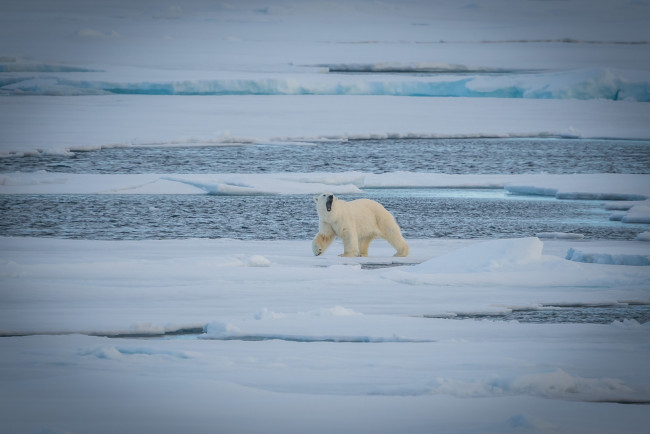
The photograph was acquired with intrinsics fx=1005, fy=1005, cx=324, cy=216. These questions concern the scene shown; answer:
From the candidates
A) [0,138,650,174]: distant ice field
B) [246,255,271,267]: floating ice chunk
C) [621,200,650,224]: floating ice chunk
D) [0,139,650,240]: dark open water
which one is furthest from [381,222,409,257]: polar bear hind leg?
[0,138,650,174]: distant ice field

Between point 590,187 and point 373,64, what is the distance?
→ 49.8 feet

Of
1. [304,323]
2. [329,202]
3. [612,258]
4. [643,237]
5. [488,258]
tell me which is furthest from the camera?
[643,237]

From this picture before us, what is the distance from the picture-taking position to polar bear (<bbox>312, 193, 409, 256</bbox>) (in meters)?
7.83

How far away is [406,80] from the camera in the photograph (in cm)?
2495

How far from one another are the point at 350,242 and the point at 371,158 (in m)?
9.13

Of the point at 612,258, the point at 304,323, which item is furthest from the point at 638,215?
the point at 304,323

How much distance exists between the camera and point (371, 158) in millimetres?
16922

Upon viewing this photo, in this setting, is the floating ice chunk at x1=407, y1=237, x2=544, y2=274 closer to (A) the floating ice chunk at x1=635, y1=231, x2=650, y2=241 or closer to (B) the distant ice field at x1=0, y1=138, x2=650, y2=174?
(A) the floating ice chunk at x1=635, y1=231, x2=650, y2=241

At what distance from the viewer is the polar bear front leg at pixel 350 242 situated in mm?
7863

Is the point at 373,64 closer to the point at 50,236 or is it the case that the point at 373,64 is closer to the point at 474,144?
the point at 474,144

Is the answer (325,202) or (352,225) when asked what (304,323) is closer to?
(325,202)

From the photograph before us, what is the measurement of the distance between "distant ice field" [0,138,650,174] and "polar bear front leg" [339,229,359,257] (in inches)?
279

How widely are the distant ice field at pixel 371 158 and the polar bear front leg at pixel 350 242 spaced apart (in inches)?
279

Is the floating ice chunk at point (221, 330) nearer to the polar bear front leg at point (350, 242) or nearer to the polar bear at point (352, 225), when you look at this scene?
the polar bear at point (352, 225)
